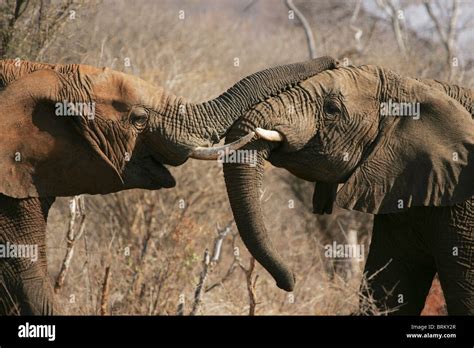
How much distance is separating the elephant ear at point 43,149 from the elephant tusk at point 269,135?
0.95 metres

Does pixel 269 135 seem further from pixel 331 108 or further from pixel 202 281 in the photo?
pixel 202 281

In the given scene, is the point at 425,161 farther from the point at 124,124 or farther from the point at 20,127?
the point at 20,127

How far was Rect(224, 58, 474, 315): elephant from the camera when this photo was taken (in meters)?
9.25

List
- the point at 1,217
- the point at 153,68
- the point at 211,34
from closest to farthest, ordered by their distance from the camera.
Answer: the point at 1,217, the point at 153,68, the point at 211,34

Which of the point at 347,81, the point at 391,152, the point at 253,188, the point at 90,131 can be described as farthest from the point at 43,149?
the point at 391,152

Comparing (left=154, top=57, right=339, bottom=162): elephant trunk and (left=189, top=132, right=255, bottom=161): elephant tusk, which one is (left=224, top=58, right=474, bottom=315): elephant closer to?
(left=154, top=57, right=339, bottom=162): elephant trunk

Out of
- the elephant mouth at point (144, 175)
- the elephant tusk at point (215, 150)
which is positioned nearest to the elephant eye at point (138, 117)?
the elephant mouth at point (144, 175)

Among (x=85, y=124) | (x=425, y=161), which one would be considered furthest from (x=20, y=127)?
(x=425, y=161)

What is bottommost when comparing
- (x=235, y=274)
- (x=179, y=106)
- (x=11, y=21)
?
(x=235, y=274)

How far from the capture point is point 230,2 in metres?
35.4

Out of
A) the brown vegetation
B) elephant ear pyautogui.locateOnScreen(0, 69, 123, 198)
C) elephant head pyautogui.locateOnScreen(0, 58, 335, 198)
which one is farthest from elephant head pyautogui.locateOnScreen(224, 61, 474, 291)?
elephant ear pyautogui.locateOnScreen(0, 69, 123, 198)

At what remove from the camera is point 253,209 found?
902cm

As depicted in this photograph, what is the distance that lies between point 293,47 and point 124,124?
18.7m

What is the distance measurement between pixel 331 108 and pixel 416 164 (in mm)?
708
